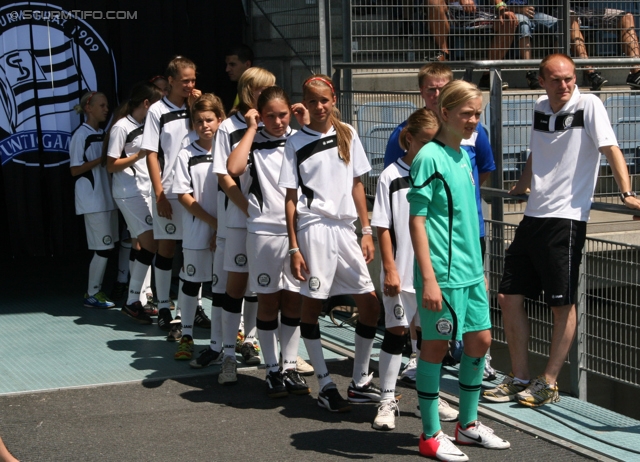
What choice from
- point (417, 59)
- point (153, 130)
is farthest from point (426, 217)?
point (417, 59)

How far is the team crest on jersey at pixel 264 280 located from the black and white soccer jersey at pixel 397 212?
79cm

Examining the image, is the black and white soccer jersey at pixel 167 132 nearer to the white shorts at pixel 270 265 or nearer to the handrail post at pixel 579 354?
the white shorts at pixel 270 265

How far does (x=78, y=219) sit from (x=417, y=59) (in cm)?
353

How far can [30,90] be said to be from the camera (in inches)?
321

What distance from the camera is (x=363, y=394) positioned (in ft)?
17.8

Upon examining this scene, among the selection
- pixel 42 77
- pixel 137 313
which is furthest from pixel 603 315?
pixel 42 77

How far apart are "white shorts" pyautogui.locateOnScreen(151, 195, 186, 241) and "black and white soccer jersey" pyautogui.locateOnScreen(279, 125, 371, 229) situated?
1.88 m

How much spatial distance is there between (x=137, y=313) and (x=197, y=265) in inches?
48.0

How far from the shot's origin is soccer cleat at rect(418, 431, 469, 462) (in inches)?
175

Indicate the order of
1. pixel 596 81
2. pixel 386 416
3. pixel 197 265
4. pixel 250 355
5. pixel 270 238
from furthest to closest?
pixel 596 81, pixel 197 265, pixel 250 355, pixel 270 238, pixel 386 416

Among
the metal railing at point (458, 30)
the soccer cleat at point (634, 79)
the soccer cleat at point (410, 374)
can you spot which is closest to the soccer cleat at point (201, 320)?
the soccer cleat at point (410, 374)

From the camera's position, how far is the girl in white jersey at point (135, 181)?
7391 millimetres

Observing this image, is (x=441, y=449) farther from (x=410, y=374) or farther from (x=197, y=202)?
(x=197, y=202)

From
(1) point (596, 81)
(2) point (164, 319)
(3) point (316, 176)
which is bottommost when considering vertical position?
(2) point (164, 319)
